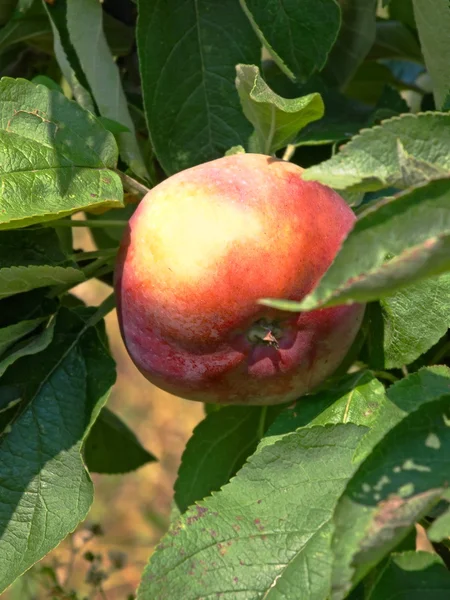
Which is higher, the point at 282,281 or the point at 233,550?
the point at 282,281

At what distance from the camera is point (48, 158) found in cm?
76

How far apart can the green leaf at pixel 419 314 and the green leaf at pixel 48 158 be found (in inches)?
10.1

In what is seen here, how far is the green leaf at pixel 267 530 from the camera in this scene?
646 mm

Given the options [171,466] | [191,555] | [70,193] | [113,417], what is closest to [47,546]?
[191,555]

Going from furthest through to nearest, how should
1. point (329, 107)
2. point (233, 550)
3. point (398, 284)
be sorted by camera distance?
point (329, 107)
point (233, 550)
point (398, 284)

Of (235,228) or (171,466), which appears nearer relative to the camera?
(235,228)

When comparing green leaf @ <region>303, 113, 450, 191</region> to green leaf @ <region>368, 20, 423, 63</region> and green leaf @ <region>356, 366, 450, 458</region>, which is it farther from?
green leaf @ <region>368, 20, 423, 63</region>

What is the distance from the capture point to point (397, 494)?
546mm

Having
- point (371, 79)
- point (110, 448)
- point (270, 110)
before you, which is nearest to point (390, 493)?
point (270, 110)

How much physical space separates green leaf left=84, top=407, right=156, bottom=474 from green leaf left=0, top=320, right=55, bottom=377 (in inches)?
13.6

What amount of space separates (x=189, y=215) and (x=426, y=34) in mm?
338

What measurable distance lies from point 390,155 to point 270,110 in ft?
0.67

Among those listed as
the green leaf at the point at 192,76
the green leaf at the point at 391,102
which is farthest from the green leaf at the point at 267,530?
the green leaf at the point at 391,102

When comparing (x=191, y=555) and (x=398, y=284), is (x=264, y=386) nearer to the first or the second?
(x=191, y=555)
